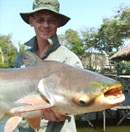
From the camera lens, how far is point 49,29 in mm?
2258

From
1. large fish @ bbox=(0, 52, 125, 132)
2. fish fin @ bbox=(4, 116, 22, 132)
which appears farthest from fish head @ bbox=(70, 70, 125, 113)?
fish fin @ bbox=(4, 116, 22, 132)

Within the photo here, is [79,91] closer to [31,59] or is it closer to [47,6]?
[31,59]

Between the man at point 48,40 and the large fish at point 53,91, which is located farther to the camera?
the man at point 48,40

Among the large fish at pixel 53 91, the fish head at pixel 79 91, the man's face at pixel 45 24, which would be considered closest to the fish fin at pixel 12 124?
the large fish at pixel 53 91

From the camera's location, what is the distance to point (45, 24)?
7.27 ft

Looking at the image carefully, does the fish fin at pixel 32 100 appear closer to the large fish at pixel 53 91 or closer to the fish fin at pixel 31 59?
the large fish at pixel 53 91

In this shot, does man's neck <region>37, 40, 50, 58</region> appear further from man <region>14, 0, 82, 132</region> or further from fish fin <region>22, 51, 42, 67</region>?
fish fin <region>22, 51, 42, 67</region>

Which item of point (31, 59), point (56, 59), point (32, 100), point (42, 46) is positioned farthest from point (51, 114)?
point (42, 46)

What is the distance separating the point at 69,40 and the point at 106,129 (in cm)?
3246

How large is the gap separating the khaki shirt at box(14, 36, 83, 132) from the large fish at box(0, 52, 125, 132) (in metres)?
0.32

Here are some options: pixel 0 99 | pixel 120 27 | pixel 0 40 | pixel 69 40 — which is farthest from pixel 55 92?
pixel 0 40

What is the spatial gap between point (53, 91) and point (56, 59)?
2.47 ft

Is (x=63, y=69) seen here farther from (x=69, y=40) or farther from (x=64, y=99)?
(x=69, y=40)

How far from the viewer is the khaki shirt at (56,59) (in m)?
2.03
